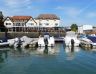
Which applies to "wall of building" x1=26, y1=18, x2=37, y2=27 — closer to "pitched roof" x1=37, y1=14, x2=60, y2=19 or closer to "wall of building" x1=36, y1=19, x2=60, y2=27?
"wall of building" x1=36, y1=19, x2=60, y2=27

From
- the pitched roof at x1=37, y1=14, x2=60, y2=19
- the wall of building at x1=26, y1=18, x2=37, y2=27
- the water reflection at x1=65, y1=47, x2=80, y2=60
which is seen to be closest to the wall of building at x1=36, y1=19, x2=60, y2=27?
the pitched roof at x1=37, y1=14, x2=60, y2=19

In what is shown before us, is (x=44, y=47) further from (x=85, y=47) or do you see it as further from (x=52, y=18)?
(x=52, y=18)

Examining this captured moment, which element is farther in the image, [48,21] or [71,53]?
[48,21]

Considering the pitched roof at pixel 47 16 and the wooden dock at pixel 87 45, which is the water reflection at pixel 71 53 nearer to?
the wooden dock at pixel 87 45

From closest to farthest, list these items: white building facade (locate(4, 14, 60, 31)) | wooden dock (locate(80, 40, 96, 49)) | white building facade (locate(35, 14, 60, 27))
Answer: wooden dock (locate(80, 40, 96, 49)), white building facade (locate(4, 14, 60, 31)), white building facade (locate(35, 14, 60, 27))

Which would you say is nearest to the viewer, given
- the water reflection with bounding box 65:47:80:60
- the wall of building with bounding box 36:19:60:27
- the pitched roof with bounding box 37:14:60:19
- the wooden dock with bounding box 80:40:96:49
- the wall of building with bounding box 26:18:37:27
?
the water reflection with bounding box 65:47:80:60

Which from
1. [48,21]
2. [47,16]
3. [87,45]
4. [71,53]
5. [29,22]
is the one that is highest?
[47,16]

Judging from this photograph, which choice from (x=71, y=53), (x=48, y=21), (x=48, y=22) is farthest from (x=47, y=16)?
(x=71, y=53)

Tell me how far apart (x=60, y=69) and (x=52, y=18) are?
107049mm

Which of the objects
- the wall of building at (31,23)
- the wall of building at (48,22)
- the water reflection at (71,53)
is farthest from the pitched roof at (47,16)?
the water reflection at (71,53)

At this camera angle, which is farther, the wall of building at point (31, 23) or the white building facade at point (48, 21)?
the white building facade at point (48, 21)

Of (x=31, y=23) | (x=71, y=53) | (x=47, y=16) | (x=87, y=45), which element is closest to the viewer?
(x=71, y=53)

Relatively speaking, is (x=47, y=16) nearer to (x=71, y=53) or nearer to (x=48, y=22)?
(x=48, y=22)

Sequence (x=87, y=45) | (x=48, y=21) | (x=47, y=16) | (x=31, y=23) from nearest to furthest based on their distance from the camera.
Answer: (x=87, y=45) < (x=31, y=23) < (x=48, y=21) < (x=47, y=16)
